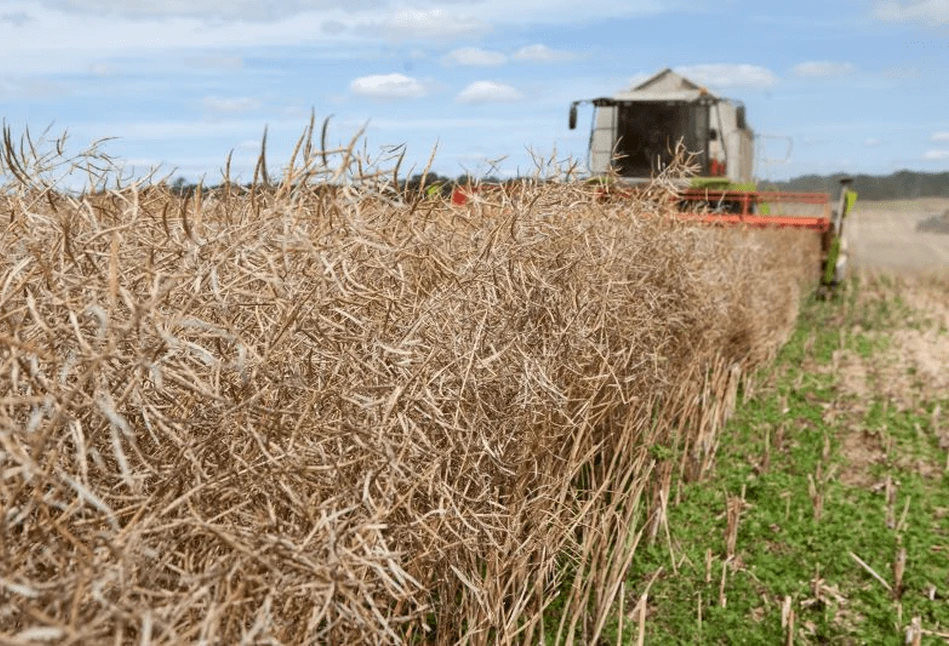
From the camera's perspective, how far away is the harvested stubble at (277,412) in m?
1.92

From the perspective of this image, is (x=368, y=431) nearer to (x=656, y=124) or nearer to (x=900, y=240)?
(x=656, y=124)

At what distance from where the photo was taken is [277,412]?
229 centimetres

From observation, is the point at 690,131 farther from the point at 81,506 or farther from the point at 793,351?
the point at 81,506

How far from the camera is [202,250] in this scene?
238cm

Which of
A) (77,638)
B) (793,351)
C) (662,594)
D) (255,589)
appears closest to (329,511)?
(255,589)

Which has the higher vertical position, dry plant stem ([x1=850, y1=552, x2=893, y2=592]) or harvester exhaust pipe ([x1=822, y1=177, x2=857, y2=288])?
harvester exhaust pipe ([x1=822, y1=177, x2=857, y2=288])

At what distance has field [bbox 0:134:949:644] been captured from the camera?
1.98m

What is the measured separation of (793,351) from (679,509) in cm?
544

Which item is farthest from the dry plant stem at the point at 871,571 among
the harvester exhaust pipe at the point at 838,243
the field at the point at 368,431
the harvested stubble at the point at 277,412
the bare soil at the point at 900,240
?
the bare soil at the point at 900,240

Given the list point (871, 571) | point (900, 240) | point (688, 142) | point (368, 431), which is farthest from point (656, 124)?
point (900, 240)

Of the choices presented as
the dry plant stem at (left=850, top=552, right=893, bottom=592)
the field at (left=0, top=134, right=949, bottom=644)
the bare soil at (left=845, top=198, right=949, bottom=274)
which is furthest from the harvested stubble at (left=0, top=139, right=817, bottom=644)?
the bare soil at (left=845, top=198, right=949, bottom=274)

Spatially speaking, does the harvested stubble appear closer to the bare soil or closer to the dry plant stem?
the dry plant stem

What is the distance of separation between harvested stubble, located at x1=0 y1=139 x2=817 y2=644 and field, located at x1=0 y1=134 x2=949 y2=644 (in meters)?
0.01

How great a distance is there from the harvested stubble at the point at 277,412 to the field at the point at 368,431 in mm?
14
